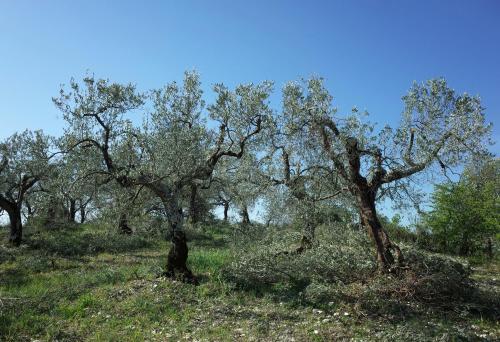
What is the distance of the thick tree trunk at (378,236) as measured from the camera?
17.4m

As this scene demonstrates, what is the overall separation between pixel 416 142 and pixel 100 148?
13.4 m

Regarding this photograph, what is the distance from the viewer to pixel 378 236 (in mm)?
18094

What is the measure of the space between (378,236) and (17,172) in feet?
93.9

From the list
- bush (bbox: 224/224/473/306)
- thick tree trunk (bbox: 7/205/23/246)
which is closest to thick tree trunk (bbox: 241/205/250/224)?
bush (bbox: 224/224/473/306)

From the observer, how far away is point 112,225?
66.3 ft

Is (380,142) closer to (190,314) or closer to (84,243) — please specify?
(190,314)

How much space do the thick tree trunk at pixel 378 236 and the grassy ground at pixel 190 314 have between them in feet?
9.61

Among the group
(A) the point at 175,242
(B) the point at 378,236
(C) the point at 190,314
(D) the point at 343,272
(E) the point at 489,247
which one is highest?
(B) the point at 378,236

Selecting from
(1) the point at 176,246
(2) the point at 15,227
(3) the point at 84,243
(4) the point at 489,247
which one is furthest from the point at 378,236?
(2) the point at 15,227

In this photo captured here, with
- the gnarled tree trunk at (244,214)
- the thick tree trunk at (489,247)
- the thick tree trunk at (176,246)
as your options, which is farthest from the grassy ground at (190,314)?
the thick tree trunk at (489,247)

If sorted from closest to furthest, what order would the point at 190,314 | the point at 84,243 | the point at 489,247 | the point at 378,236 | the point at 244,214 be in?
the point at 190,314, the point at 378,236, the point at 84,243, the point at 244,214, the point at 489,247

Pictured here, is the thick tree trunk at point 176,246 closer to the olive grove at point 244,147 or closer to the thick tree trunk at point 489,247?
the olive grove at point 244,147

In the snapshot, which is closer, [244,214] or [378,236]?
[378,236]

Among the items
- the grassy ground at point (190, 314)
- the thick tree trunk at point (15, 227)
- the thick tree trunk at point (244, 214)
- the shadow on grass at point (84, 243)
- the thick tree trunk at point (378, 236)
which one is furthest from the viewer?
the thick tree trunk at point (15, 227)
